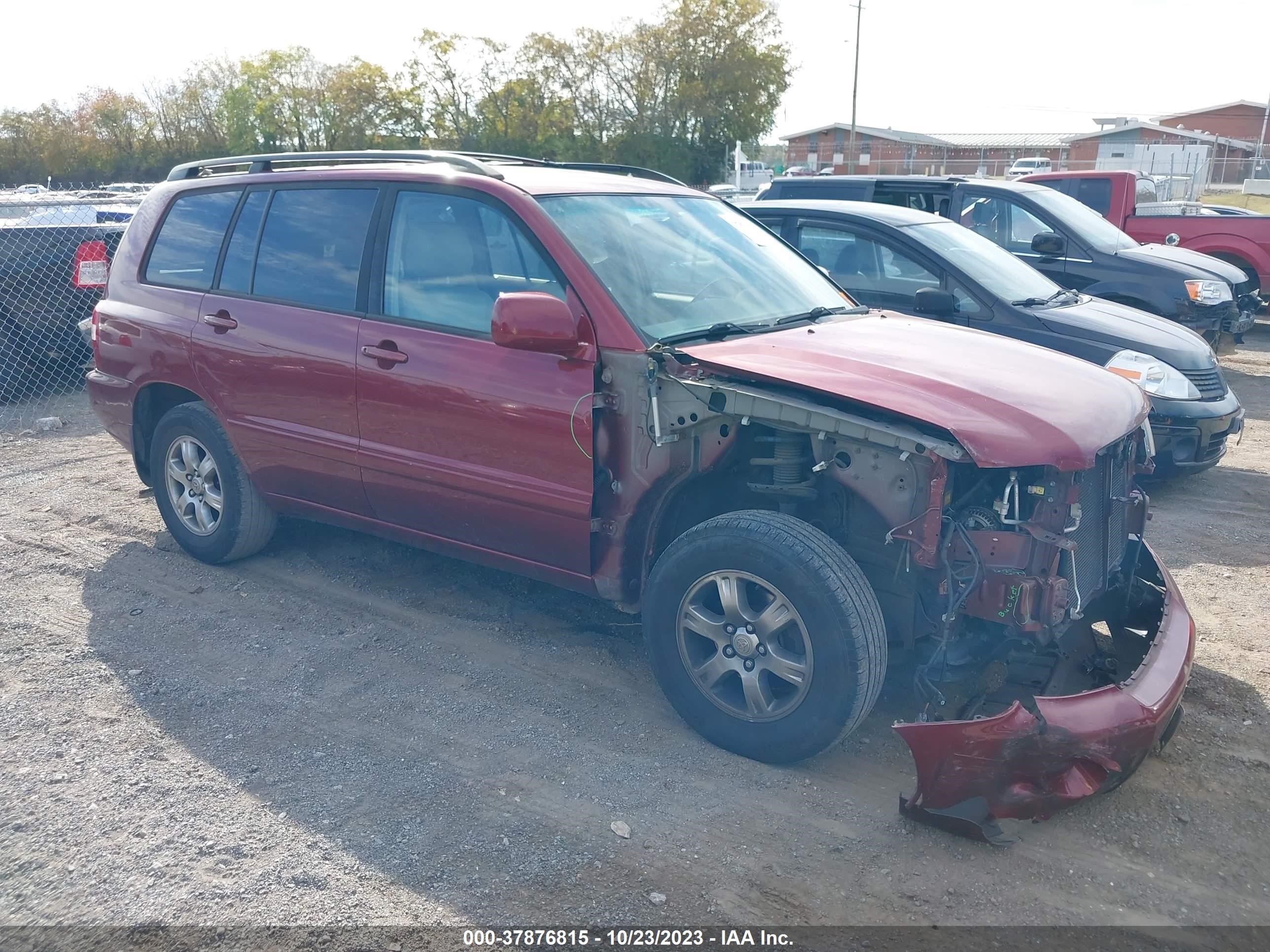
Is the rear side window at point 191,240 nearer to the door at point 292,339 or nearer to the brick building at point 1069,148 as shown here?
the door at point 292,339

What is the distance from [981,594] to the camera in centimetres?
318

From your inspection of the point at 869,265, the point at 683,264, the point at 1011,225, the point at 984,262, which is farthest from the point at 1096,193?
the point at 683,264

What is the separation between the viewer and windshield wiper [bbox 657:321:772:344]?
3734mm

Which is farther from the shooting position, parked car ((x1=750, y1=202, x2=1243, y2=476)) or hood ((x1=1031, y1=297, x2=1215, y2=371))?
hood ((x1=1031, y1=297, x2=1215, y2=371))

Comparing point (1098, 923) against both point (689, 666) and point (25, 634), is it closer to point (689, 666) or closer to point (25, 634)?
point (689, 666)

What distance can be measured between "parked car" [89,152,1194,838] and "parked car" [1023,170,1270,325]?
8873mm

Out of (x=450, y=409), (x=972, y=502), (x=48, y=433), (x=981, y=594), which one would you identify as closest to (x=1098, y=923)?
(x=981, y=594)

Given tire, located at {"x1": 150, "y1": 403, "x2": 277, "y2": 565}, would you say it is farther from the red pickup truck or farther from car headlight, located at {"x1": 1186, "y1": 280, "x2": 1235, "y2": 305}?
the red pickup truck

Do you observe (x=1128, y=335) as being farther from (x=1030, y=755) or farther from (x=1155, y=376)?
(x=1030, y=755)

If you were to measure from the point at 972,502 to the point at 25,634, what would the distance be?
13.6 feet

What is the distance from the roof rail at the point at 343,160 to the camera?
4277mm

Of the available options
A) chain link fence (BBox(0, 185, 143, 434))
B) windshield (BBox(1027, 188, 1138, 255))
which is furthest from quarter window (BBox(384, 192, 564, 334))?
windshield (BBox(1027, 188, 1138, 255))

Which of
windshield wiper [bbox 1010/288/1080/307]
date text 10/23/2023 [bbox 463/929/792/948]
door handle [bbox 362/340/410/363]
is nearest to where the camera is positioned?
date text 10/23/2023 [bbox 463/929/792/948]

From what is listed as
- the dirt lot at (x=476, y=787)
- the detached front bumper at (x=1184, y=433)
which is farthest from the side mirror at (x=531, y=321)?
the detached front bumper at (x=1184, y=433)
